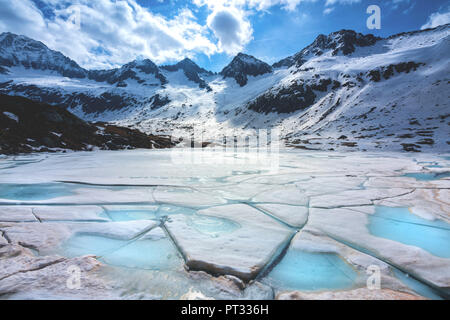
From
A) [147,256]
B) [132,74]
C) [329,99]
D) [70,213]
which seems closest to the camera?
[147,256]

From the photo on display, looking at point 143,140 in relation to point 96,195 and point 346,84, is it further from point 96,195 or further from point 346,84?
point 346,84

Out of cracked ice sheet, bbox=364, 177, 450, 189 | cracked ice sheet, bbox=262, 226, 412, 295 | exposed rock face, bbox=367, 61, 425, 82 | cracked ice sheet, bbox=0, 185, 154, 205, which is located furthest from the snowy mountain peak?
cracked ice sheet, bbox=262, 226, 412, 295

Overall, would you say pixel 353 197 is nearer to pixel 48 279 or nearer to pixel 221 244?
pixel 221 244

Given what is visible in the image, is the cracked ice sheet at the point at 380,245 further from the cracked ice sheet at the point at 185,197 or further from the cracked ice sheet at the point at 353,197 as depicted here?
the cracked ice sheet at the point at 185,197

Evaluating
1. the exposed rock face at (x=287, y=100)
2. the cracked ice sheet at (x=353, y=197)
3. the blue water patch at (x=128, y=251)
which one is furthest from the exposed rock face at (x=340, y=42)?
the blue water patch at (x=128, y=251)

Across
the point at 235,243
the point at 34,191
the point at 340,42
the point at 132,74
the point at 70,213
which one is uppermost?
the point at 132,74

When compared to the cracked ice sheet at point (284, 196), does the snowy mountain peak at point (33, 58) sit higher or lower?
higher

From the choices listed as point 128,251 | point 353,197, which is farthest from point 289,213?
point 128,251
